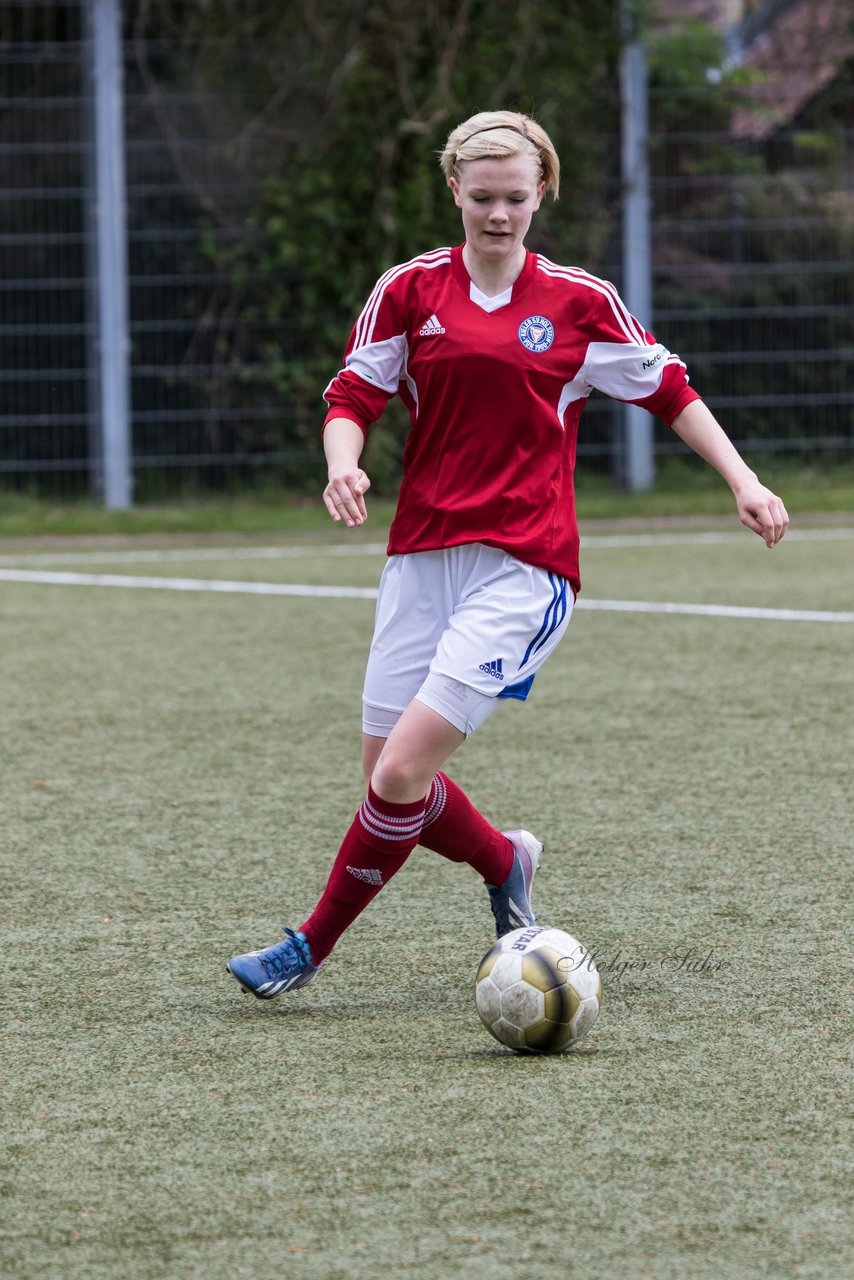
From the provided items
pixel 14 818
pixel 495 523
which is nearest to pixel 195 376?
pixel 14 818

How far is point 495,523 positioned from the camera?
11.5ft

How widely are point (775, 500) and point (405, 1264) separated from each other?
1641mm

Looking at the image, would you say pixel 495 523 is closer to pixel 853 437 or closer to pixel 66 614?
pixel 66 614

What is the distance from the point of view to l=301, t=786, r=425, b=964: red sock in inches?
138

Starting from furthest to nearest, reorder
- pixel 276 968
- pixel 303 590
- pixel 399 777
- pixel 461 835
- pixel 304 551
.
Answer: pixel 304 551
pixel 303 590
pixel 461 835
pixel 276 968
pixel 399 777

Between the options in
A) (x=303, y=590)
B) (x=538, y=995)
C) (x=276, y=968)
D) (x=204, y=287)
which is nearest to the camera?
(x=538, y=995)

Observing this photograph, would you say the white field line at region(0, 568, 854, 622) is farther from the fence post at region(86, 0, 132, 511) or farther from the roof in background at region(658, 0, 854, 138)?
the roof in background at region(658, 0, 854, 138)

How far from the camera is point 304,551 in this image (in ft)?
38.3

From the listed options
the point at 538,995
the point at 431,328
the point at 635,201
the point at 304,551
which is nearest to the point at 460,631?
the point at 431,328

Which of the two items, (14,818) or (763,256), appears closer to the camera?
(14,818)

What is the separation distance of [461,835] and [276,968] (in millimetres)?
499

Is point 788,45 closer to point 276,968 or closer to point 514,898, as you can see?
point 514,898

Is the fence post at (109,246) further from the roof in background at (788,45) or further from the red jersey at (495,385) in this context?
the red jersey at (495,385)

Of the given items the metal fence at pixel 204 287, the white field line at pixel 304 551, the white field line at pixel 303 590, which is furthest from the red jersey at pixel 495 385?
the metal fence at pixel 204 287
